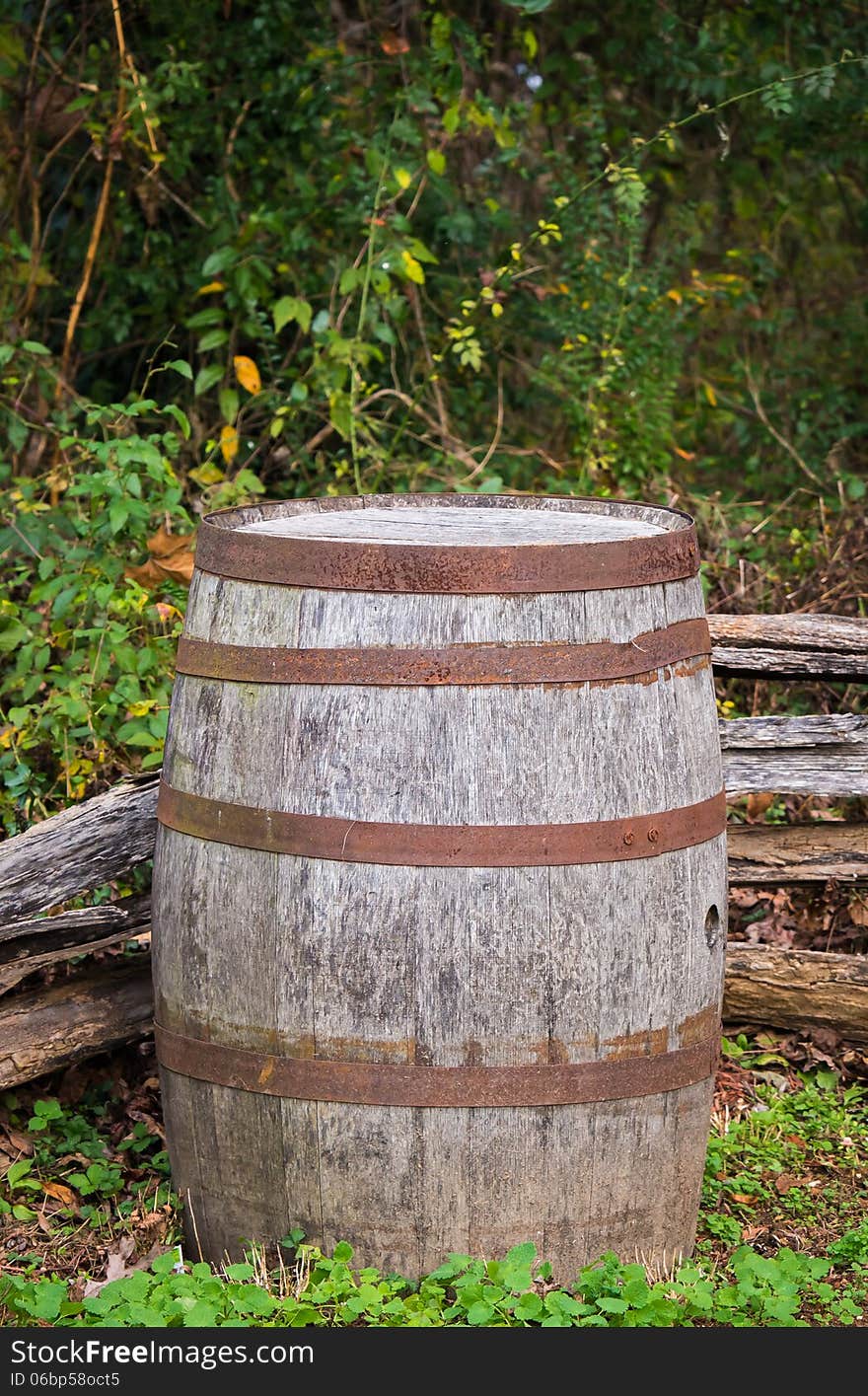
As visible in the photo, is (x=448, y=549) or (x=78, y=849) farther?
(x=78, y=849)

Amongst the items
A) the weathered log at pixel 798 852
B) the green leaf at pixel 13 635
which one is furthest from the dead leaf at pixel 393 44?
the weathered log at pixel 798 852

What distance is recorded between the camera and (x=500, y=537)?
2.90 metres

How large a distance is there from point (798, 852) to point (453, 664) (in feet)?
5.76

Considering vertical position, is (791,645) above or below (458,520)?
below

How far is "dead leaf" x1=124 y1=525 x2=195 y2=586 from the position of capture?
4.28 meters

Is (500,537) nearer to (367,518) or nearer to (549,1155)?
(367,518)

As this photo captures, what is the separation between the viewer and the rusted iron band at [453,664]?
101 inches

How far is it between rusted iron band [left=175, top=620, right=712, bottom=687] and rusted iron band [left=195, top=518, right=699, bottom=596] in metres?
0.10

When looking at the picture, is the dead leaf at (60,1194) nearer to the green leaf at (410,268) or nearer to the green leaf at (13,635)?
the green leaf at (13,635)

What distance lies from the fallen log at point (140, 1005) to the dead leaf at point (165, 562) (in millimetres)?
1218

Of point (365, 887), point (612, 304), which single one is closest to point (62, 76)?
point (612, 304)

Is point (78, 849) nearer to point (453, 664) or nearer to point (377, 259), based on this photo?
point (453, 664)

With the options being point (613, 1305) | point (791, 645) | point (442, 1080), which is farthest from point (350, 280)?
point (613, 1305)

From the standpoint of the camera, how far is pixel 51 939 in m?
3.30
